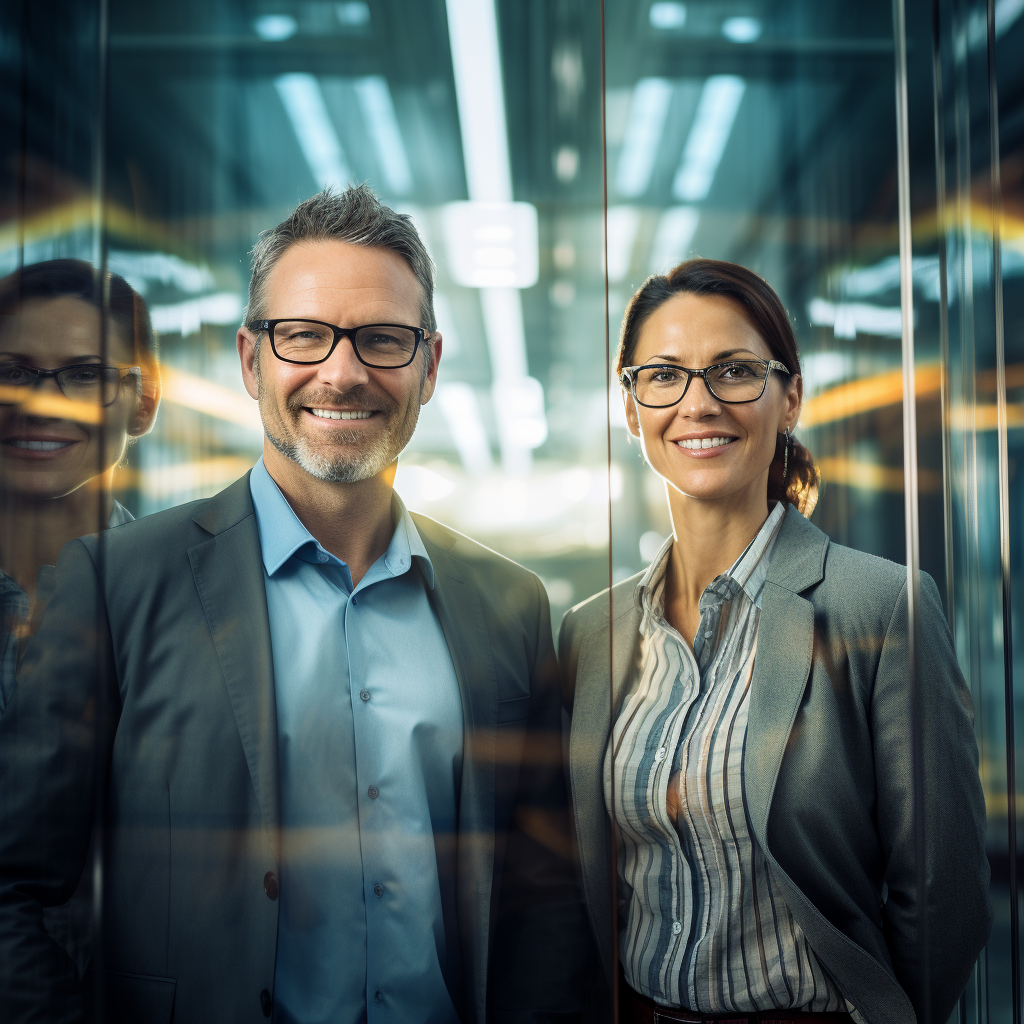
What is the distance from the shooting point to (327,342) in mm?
1417

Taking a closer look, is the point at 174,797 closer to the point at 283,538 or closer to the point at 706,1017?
the point at 283,538

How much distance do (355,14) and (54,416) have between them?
1135 mm

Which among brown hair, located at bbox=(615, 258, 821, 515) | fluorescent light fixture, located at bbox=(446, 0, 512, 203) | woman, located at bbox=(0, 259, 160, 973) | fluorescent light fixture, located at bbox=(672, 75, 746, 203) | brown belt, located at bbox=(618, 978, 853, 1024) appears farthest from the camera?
fluorescent light fixture, located at bbox=(672, 75, 746, 203)

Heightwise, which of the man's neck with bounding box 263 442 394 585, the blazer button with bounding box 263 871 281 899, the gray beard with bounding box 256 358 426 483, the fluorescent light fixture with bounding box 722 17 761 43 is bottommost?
the blazer button with bounding box 263 871 281 899

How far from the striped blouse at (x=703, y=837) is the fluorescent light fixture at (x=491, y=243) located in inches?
31.2

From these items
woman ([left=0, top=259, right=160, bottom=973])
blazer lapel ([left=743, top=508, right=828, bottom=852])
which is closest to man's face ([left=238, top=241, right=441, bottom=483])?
woman ([left=0, top=259, right=160, bottom=973])

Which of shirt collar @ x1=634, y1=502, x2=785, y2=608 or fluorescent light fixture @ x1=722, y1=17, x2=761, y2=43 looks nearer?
shirt collar @ x1=634, y1=502, x2=785, y2=608

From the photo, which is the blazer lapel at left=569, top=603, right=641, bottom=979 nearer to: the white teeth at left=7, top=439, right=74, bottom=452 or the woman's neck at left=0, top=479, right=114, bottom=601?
the woman's neck at left=0, top=479, right=114, bottom=601

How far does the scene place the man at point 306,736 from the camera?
135cm

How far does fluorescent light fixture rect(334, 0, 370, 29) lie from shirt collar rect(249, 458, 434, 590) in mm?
→ 1051

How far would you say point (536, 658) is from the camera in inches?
62.6

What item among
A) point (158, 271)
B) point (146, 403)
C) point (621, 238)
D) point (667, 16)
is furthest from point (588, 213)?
point (146, 403)

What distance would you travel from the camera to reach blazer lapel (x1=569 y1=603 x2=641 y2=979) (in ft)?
4.93

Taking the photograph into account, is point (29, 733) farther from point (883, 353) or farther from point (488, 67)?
point (883, 353)
